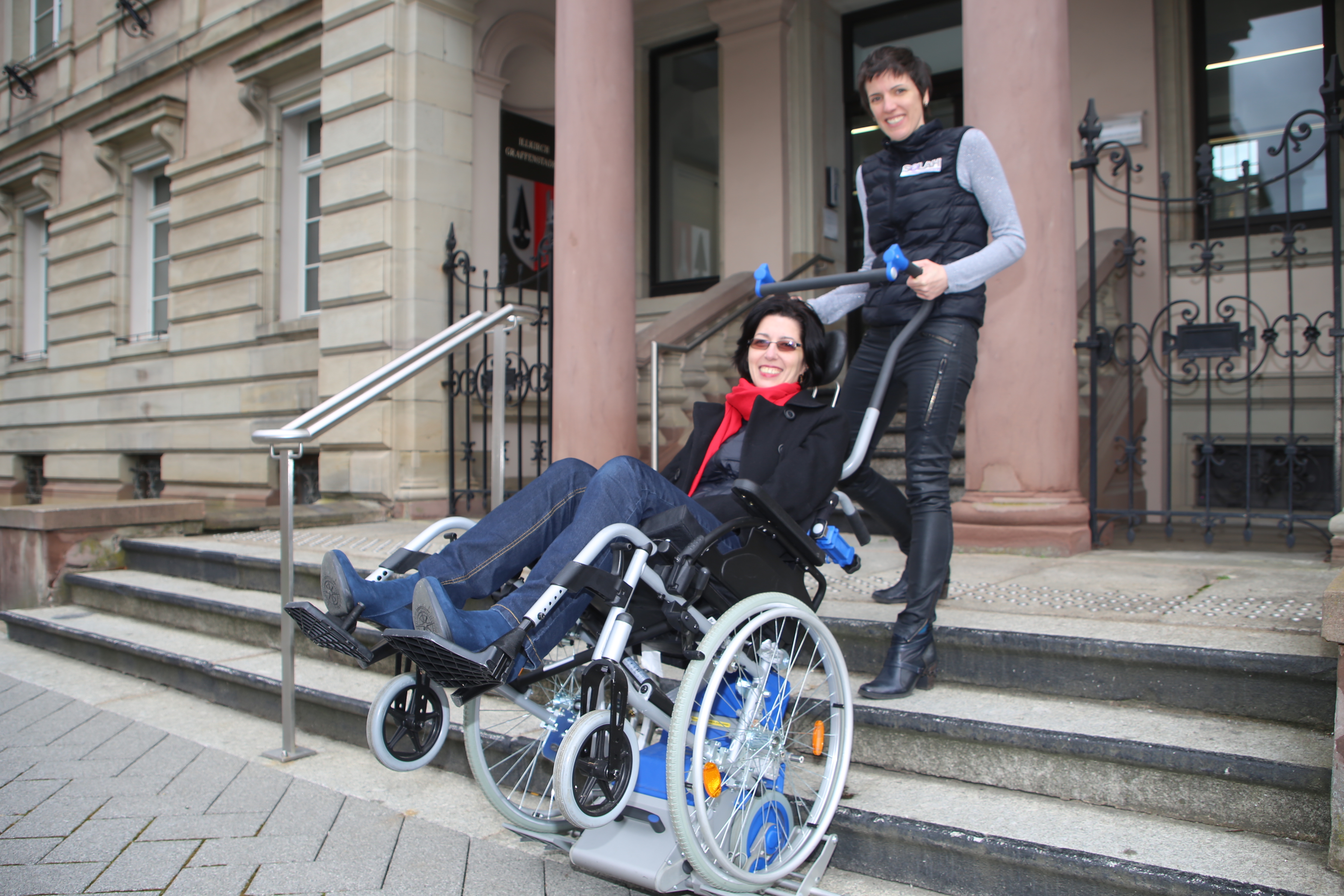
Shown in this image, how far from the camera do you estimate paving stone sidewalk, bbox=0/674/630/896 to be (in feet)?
7.98

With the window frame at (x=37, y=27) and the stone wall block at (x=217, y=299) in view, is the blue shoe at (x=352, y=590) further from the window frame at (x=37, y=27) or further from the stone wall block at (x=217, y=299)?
the window frame at (x=37, y=27)

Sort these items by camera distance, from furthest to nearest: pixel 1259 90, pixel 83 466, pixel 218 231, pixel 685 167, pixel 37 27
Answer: pixel 37 27, pixel 83 466, pixel 685 167, pixel 218 231, pixel 1259 90

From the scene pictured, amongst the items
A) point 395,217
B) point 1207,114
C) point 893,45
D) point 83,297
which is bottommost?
point 395,217

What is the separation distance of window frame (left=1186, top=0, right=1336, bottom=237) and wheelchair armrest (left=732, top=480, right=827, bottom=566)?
590 cm

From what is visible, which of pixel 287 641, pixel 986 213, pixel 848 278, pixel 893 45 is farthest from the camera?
pixel 893 45

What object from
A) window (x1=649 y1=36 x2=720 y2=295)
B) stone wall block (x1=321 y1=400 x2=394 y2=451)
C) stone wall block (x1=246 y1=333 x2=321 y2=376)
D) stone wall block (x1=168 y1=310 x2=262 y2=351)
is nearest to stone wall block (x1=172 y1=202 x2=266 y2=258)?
stone wall block (x1=168 y1=310 x2=262 y2=351)

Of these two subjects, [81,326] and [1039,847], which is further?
[81,326]

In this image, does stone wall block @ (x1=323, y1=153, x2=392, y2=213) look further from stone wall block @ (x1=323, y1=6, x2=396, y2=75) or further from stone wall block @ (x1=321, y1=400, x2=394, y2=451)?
stone wall block @ (x1=321, y1=400, x2=394, y2=451)

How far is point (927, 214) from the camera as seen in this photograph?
301 cm

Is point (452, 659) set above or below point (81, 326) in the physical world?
below

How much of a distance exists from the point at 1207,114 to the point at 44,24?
50.3 ft

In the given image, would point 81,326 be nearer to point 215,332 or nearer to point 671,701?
point 215,332

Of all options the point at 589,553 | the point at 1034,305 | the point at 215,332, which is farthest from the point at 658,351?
A: the point at 215,332

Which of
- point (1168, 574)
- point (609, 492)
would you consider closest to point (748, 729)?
point (609, 492)
